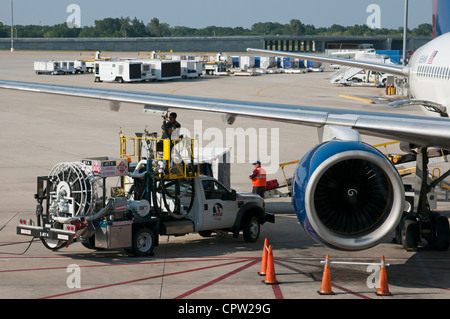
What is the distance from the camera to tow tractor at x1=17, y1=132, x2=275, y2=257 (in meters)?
16.5

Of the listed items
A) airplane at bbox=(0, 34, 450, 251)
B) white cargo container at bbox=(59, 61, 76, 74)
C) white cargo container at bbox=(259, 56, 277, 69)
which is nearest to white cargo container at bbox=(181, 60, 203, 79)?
white cargo container at bbox=(59, 61, 76, 74)

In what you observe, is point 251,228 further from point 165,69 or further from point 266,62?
point 266,62

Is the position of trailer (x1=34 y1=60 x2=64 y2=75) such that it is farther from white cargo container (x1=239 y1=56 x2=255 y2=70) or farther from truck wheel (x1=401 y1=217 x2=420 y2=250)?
truck wheel (x1=401 y1=217 x2=420 y2=250)

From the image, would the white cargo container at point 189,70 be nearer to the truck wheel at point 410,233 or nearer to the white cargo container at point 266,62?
the white cargo container at point 266,62

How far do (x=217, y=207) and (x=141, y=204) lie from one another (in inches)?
89.2

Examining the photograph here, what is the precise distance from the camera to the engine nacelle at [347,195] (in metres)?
13.3

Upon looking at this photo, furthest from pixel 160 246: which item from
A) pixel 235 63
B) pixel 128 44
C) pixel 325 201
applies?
pixel 128 44

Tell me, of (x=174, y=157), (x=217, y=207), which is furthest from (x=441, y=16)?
(x=174, y=157)

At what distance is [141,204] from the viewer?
56.1 ft

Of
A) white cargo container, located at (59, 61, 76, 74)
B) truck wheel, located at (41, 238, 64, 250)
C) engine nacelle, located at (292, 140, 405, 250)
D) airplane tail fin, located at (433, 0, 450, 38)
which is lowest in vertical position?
truck wheel, located at (41, 238, 64, 250)

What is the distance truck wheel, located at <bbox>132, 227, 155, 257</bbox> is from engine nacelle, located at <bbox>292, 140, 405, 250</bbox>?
471cm
